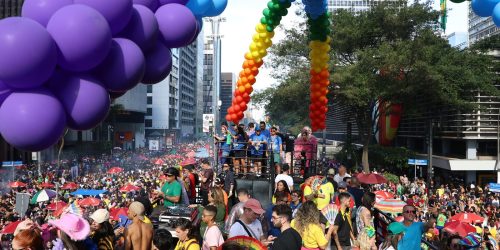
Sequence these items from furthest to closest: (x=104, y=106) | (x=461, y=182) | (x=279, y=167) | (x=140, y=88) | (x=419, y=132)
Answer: (x=140, y=88), (x=419, y=132), (x=461, y=182), (x=279, y=167), (x=104, y=106)

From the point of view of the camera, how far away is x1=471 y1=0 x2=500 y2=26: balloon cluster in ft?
22.2

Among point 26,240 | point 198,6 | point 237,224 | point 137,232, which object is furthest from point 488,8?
point 26,240

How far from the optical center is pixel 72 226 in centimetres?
495

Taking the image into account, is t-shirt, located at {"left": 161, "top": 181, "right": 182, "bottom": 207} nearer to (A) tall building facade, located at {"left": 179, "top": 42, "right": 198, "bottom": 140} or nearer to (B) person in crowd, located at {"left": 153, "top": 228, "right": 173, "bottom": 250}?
(B) person in crowd, located at {"left": 153, "top": 228, "right": 173, "bottom": 250}

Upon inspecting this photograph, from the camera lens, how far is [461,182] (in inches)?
1337

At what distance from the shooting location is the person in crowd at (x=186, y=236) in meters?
5.30

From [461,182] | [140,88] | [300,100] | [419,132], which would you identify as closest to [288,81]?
[300,100]

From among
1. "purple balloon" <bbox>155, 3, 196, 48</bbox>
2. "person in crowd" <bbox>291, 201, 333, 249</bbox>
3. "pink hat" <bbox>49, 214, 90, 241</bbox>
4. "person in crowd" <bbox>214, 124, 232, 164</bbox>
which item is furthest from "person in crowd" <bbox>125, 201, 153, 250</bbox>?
"person in crowd" <bbox>214, 124, 232, 164</bbox>

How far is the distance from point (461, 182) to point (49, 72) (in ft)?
110

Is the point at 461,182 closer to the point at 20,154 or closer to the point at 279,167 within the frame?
the point at 279,167

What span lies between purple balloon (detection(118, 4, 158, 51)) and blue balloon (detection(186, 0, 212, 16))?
1.53m

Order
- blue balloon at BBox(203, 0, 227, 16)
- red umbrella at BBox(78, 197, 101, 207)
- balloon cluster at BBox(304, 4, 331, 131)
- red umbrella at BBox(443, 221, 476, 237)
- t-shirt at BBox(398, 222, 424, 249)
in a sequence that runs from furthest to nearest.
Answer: red umbrella at BBox(78, 197, 101, 207)
balloon cluster at BBox(304, 4, 331, 131)
red umbrella at BBox(443, 221, 476, 237)
blue balloon at BBox(203, 0, 227, 16)
t-shirt at BBox(398, 222, 424, 249)

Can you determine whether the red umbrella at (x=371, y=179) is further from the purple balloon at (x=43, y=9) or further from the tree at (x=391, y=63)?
the tree at (x=391, y=63)

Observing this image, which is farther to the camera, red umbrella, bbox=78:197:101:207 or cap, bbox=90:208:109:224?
red umbrella, bbox=78:197:101:207
